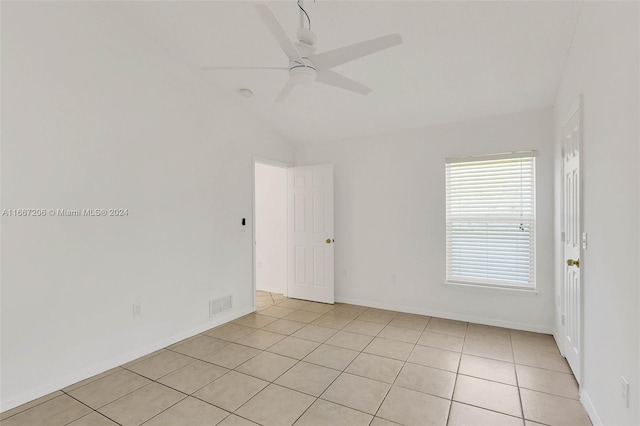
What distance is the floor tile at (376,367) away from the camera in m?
2.64

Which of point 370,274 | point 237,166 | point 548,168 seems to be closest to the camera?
point 548,168

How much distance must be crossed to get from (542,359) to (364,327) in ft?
5.81

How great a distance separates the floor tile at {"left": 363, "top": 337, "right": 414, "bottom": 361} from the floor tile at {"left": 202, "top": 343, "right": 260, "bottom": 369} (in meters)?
1.17

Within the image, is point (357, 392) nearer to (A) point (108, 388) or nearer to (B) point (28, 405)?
(A) point (108, 388)

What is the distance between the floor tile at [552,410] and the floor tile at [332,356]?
4.58ft

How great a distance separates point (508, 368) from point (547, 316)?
1.22 meters

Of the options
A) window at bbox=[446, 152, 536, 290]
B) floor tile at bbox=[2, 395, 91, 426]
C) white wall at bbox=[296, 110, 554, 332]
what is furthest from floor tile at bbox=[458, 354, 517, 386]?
floor tile at bbox=[2, 395, 91, 426]

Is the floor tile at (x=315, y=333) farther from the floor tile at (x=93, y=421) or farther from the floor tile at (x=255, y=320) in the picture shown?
the floor tile at (x=93, y=421)

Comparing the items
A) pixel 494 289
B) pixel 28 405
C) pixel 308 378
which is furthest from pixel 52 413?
pixel 494 289

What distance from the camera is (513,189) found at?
12.2ft

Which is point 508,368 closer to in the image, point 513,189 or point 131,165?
point 513,189

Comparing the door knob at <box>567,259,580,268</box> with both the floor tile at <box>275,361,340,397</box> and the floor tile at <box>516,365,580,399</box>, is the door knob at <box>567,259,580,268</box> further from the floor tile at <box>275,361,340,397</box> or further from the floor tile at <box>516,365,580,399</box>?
the floor tile at <box>275,361,340,397</box>

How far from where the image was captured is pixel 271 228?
565cm

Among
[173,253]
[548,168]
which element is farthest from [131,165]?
[548,168]
